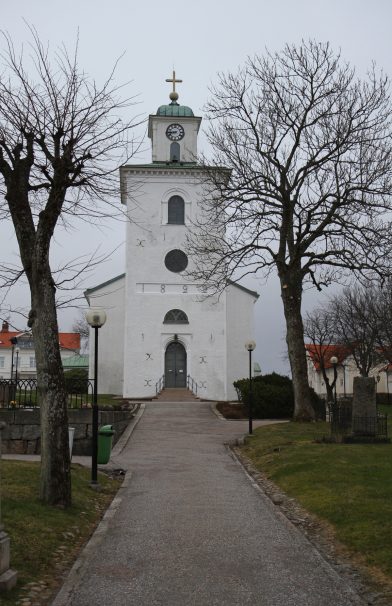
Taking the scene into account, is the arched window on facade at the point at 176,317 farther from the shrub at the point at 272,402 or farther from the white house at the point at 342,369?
the white house at the point at 342,369

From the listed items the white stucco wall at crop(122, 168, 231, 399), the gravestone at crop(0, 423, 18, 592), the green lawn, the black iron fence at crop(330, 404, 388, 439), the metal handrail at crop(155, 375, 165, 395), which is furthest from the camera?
the white stucco wall at crop(122, 168, 231, 399)

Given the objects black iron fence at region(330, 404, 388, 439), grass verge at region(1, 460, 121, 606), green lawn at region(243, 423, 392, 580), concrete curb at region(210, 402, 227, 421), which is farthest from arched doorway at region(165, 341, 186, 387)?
grass verge at region(1, 460, 121, 606)

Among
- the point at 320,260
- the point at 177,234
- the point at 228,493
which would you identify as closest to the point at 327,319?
the point at 177,234

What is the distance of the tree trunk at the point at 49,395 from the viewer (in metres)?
9.45

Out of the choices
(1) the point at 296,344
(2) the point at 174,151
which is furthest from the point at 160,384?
(1) the point at 296,344

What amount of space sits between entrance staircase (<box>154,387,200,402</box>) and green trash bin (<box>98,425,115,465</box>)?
1898 centimetres

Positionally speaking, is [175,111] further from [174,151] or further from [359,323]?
[359,323]

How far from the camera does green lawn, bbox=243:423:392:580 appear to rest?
316 inches

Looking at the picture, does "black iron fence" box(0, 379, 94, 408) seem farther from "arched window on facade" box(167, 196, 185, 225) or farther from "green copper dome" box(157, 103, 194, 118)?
"green copper dome" box(157, 103, 194, 118)

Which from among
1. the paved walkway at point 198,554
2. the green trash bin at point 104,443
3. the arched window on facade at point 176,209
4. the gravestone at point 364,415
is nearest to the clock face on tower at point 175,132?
the arched window on facade at point 176,209

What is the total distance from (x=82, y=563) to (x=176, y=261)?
33.3 m

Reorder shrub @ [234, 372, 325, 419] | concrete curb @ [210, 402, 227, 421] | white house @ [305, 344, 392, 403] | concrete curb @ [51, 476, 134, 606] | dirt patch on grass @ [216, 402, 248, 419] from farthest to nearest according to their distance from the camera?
1. white house @ [305, 344, 392, 403]
2. shrub @ [234, 372, 325, 419]
3. dirt patch on grass @ [216, 402, 248, 419]
4. concrete curb @ [210, 402, 227, 421]
5. concrete curb @ [51, 476, 134, 606]

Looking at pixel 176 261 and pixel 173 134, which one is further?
pixel 173 134

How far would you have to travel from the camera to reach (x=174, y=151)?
139ft
